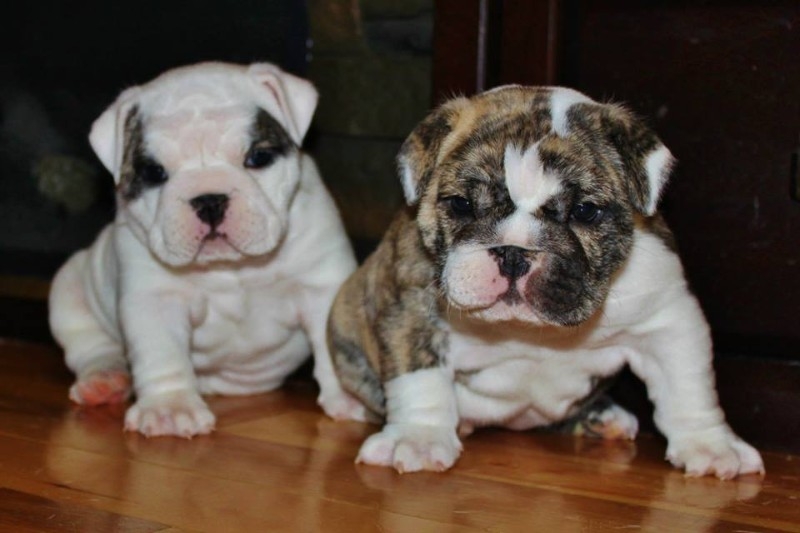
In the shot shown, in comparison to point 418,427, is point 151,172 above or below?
above

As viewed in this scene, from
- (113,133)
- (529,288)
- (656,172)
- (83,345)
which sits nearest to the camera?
(529,288)

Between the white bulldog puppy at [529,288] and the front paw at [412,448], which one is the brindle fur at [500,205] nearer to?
the white bulldog puppy at [529,288]

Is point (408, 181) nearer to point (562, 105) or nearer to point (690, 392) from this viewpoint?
point (562, 105)

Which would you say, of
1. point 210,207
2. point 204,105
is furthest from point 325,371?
point 204,105

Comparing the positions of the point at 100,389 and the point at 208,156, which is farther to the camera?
the point at 100,389

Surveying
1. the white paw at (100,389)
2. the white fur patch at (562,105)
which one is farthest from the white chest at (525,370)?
the white paw at (100,389)

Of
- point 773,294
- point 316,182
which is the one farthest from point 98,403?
point 773,294
